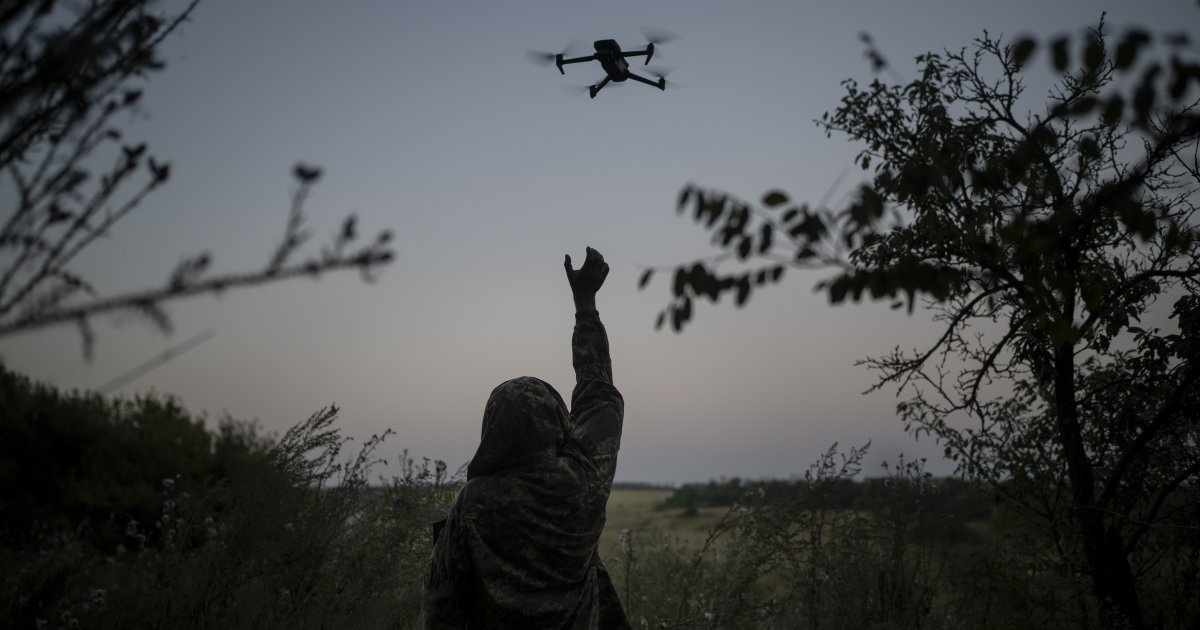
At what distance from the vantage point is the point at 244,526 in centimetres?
472

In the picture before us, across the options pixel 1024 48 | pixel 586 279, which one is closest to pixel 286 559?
pixel 586 279

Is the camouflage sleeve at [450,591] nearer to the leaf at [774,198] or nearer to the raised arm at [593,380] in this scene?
the raised arm at [593,380]

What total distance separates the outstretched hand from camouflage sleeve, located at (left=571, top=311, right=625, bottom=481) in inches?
2.7

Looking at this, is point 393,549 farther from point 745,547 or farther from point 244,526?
point 745,547

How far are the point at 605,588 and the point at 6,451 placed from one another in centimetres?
1464

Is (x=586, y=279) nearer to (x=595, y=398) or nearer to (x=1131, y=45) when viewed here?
(x=595, y=398)

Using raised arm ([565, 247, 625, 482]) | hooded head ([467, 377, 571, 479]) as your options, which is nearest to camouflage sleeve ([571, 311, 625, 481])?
raised arm ([565, 247, 625, 482])

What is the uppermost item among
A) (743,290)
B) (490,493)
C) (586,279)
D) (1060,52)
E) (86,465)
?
(1060,52)

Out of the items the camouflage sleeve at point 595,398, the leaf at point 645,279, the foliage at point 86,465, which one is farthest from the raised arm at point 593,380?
the foliage at point 86,465

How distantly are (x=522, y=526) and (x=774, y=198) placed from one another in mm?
2128

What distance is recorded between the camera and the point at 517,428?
132 inches

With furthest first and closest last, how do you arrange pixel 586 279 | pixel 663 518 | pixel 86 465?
pixel 86 465 → pixel 663 518 → pixel 586 279

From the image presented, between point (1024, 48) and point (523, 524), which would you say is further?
point (523, 524)

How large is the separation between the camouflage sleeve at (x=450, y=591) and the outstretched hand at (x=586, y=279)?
4.40 feet
